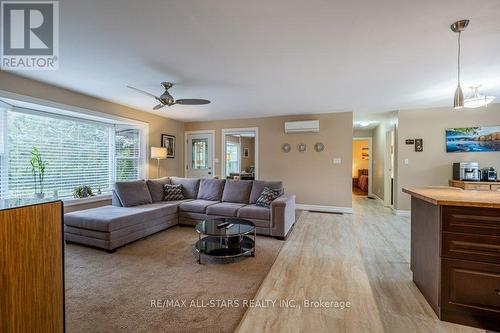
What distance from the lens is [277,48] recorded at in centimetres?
230

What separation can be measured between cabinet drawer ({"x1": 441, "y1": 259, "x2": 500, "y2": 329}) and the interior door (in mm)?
5407

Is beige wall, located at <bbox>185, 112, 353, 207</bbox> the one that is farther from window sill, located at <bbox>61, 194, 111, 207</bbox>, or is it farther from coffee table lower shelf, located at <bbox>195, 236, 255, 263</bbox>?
window sill, located at <bbox>61, 194, 111, 207</bbox>

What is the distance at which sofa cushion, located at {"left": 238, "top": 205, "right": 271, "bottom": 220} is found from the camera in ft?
11.4

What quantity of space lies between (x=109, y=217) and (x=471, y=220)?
378 cm

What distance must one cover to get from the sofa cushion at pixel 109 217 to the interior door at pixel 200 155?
112 inches

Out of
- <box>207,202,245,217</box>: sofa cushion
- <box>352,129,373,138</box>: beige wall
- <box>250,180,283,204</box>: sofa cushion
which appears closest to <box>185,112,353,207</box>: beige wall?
<box>250,180,283,204</box>: sofa cushion

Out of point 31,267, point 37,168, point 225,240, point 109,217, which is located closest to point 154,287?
point 225,240

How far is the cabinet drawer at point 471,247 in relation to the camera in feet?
5.12

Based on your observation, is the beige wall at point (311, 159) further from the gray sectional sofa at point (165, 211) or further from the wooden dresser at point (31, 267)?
the wooden dresser at point (31, 267)

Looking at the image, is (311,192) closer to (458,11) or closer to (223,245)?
(223,245)

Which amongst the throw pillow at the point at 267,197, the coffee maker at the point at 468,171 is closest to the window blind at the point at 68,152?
the throw pillow at the point at 267,197

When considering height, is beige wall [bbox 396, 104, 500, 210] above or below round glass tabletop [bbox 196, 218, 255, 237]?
above

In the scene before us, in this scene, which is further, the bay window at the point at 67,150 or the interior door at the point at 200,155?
the interior door at the point at 200,155

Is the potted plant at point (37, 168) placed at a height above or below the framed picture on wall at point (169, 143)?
below
